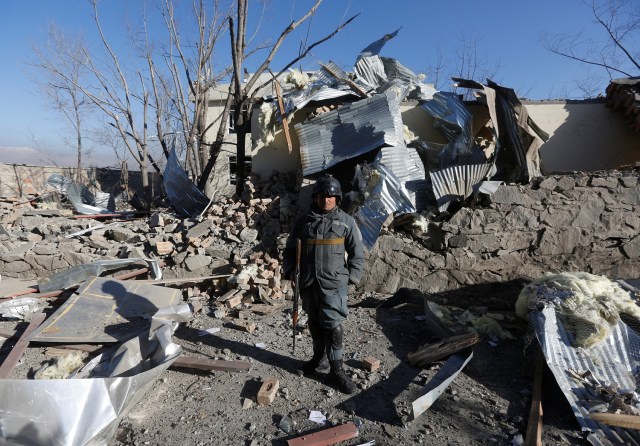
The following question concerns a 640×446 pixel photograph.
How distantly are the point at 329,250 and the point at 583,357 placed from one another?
Result: 239 cm

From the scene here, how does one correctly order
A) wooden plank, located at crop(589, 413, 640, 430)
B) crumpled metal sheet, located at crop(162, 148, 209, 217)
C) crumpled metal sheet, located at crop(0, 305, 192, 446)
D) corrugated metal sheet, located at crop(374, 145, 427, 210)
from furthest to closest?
1. crumpled metal sheet, located at crop(162, 148, 209, 217)
2. corrugated metal sheet, located at crop(374, 145, 427, 210)
3. wooden plank, located at crop(589, 413, 640, 430)
4. crumpled metal sheet, located at crop(0, 305, 192, 446)

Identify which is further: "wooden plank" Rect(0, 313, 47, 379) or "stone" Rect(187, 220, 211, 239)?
"stone" Rect(187, 220, 211, 239)

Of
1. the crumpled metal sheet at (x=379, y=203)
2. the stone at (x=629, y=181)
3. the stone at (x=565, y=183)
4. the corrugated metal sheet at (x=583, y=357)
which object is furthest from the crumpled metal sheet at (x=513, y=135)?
the corrugated metal sheet at (x=583, y=357)

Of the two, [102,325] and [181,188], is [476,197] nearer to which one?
[102,325]

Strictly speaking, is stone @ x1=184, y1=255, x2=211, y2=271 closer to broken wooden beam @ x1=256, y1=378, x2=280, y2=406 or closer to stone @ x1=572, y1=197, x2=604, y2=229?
broken wooden beam @ x1=256, y1=378, x2=280, y2=406

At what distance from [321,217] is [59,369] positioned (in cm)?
280

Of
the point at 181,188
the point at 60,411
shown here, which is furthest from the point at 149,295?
the point at 181,188

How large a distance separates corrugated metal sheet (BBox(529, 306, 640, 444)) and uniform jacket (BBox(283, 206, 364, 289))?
1.81 m

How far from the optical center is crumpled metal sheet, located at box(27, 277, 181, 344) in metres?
4.06

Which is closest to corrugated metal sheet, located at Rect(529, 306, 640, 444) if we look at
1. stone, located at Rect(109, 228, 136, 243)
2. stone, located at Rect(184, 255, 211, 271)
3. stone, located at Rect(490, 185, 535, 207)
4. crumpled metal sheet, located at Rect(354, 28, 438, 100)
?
stone, located at Rect(490, 185, 535, 207)

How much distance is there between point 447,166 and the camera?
20.1 ft

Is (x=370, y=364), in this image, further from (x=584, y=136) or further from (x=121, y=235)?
(x=584, y=136)

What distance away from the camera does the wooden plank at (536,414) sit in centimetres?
268

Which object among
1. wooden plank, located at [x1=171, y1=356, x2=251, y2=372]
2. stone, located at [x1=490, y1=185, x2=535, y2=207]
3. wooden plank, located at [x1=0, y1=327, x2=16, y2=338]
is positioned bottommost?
wooden plank, located at [x1=171, y1=356, x2=251, y2=372]
